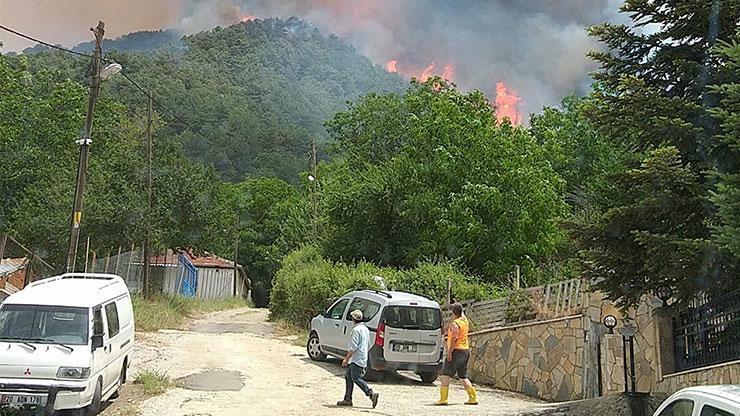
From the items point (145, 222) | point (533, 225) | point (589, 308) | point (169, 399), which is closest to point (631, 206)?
point (589, 308)

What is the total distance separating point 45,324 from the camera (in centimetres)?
1096

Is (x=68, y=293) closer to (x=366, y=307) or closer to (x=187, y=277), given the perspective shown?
(x=366, y=307)

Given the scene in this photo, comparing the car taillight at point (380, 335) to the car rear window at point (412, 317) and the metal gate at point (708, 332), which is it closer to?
the car rear window at point (412, 317)

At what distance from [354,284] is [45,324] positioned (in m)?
12.5

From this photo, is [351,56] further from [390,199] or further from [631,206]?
[631,206]

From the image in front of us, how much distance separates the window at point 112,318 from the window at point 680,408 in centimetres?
927

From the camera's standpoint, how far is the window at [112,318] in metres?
11.9

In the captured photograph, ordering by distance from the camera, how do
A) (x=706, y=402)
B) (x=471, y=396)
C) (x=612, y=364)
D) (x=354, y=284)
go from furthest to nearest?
1. (x=354, y=284)
2. (x=612, y=364)
3. (x=471, y=396)
4. (x=706, y=402)

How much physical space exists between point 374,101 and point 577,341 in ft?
110

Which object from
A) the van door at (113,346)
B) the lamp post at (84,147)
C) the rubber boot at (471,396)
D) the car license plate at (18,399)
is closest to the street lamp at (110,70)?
the lamp post at (84,147)

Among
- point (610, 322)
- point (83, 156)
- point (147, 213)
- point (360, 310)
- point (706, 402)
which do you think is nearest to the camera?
point (706, 402)

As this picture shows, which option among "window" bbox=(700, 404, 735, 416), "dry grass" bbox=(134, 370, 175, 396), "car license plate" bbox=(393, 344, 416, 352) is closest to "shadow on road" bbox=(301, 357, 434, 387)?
"car license plate" bbox=(393, 344, 416, 352)

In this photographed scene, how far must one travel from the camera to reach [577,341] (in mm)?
14430

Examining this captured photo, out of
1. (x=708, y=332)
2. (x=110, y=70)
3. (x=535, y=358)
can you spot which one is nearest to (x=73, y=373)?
(x=708, y=332)
